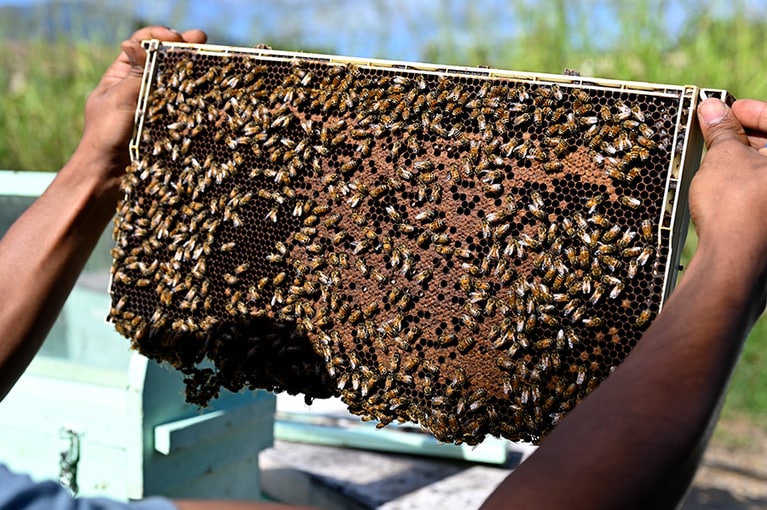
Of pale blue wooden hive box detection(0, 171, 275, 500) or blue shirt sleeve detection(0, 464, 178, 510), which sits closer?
blue shirt sleeve detection(0, 464, 178, 510)

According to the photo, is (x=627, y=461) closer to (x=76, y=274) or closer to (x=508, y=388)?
(x=508, y=388)

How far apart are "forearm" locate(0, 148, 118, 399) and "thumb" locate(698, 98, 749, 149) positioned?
76.9 inches

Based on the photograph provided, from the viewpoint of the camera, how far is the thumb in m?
1.80

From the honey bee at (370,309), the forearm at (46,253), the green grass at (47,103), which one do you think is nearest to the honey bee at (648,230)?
the honey bee at (370,309)

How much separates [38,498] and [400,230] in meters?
1.13

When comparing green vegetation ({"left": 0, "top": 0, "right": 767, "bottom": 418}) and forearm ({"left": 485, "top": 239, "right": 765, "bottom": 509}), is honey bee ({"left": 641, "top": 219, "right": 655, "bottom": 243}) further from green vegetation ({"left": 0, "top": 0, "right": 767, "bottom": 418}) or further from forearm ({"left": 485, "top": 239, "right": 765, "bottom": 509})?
green vegetation ({"left": 0, "top": 0, "right": 767, "bottom": 418})

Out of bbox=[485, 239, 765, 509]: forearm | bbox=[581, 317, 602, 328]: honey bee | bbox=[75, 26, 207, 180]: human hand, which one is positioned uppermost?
bbox=[75, 26, 207, 180]: human hand

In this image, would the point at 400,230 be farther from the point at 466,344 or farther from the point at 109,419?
the point at 109,419

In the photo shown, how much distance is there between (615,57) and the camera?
6.86 metres

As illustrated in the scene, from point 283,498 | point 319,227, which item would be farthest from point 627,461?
point 283,498

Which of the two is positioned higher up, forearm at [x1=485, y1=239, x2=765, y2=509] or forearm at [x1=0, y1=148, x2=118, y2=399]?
forearm at [x1=0, y1=148, x2=118, y2=399]

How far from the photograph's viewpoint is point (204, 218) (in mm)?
2277

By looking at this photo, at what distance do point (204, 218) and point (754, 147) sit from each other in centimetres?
152

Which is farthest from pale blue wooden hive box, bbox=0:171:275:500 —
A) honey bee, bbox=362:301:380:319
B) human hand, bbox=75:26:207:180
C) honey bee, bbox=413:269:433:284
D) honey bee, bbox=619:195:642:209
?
honey bee, bbox=619:195:642:209
